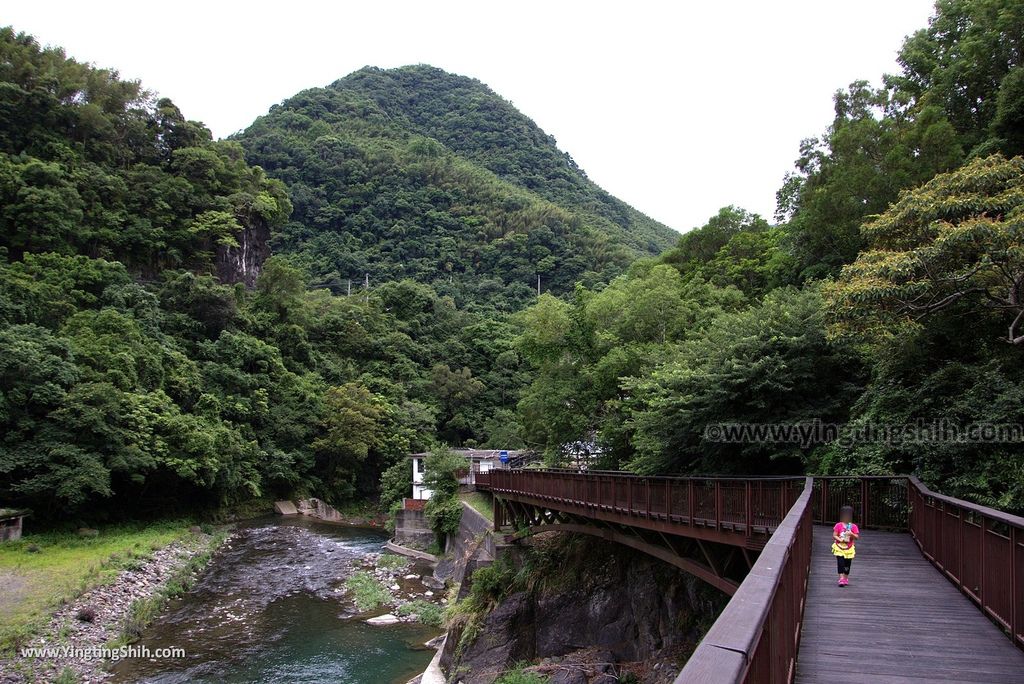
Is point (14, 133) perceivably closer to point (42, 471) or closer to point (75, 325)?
point (75, 325)

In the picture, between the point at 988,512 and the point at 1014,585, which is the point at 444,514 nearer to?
the point at 988,512

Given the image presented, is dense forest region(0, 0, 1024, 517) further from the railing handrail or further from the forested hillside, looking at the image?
the railing handrail

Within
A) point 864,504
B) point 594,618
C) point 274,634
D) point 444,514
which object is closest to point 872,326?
point 864,504

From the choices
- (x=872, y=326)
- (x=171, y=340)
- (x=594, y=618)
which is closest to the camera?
(x=872, y=326)

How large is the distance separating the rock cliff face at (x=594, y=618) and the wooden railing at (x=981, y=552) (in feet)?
22.9

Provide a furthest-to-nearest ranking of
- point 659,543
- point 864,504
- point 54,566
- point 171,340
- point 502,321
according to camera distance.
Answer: point 502,321 → point 171,340 → point 54,566 → point 659,543 → point 864,504

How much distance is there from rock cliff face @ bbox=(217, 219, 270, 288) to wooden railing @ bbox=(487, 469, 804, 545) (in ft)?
177

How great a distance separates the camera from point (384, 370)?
2569 inches

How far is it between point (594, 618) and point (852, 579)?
11.0 m

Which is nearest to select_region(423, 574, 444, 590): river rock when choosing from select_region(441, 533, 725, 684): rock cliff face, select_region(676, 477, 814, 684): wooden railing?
select_region(441, 533, 725, 684): rock cliff face

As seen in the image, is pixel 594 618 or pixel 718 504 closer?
pixel 718 504

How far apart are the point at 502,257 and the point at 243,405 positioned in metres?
64.4

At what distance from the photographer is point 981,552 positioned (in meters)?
6.06

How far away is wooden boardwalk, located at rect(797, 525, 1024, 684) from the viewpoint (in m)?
4.55
